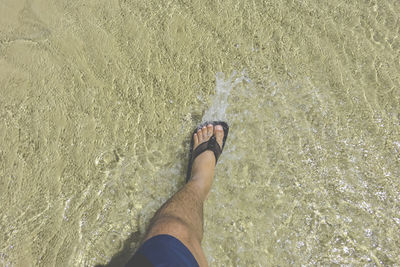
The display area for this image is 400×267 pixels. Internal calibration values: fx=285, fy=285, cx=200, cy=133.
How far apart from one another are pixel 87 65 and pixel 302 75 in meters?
1.97

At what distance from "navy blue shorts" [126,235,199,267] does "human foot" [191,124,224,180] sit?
668 mm

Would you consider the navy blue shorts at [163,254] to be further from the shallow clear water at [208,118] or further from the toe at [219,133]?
the toe at [219,133]

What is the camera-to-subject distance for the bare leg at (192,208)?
6.37 feet

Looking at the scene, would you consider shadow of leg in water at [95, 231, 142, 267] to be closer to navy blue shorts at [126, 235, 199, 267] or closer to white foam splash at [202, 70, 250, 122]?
navy blue shorts at [126, 235, 199, 267]

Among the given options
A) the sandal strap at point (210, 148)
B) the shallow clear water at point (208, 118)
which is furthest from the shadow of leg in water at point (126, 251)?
the sandal strap at point (210, 148)

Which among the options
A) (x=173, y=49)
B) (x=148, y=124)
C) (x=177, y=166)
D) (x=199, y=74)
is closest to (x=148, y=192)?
(x=177, y=166)

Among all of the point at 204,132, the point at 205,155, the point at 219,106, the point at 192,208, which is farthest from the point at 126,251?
the point at 219,106

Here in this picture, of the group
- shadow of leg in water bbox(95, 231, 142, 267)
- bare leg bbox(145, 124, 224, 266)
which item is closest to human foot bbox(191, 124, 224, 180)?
bare leg bbox(145, 124, 224, 266)

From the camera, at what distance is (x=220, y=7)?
279cm

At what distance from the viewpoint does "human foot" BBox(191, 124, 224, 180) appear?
2365 millimetres

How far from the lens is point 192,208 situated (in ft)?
7.14

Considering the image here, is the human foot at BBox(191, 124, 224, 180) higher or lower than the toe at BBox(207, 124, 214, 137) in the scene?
lower

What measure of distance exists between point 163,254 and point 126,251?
68cm

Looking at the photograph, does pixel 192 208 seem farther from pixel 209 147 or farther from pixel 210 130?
pixel 210 130
